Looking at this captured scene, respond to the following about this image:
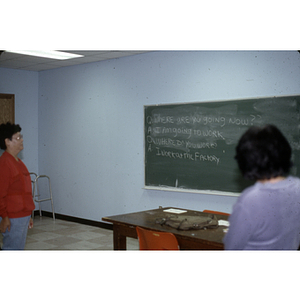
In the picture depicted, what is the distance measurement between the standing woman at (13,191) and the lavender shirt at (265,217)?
1.43 metres

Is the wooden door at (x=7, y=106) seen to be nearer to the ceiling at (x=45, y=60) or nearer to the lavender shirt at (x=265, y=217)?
the ceiling at (x=45, y=60)

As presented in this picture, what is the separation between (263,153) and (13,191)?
5.33 feet

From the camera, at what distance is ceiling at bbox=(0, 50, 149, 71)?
4816 millimetres

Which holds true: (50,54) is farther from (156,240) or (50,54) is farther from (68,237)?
(156,240)

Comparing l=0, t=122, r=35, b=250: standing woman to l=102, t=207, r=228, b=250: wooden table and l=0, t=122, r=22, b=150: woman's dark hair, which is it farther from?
l=102, t=207, r=228, b=250: wooden table

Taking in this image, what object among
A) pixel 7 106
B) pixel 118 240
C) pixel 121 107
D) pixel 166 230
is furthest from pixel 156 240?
pixel 7 106

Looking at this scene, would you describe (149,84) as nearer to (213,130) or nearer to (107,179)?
(213,130)

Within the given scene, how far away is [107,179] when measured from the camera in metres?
5.33

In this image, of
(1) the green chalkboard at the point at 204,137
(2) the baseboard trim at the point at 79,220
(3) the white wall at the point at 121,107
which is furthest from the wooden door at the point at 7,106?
(1) the green chalkboard at the point at 204,137

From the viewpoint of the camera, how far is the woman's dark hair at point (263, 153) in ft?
4.53

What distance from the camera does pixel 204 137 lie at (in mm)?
4215

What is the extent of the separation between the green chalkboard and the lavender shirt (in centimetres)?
207
